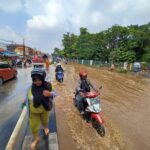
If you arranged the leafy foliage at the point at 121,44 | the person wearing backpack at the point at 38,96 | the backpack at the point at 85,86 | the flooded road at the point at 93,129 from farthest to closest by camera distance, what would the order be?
1. the leafy foliage at the point at 121,44
2. the backpack at the point at 85,86
3. the flooded road at the point at 93,129
4. the person wearing backpack at the point at 38,96

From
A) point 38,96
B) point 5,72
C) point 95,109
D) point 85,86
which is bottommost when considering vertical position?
point 5,72

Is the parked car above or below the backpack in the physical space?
below

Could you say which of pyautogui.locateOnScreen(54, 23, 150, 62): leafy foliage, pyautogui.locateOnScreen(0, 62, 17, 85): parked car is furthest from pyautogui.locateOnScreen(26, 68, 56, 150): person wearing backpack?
pyautogui.locateOnScreen(54, 23, 150, 62): leafy foliage

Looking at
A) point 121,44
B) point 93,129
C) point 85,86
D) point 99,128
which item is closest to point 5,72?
point 85,86

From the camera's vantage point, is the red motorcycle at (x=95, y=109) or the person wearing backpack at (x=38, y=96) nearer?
the person wearing backpack at (x=38, y=96)

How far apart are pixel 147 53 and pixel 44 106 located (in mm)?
51721

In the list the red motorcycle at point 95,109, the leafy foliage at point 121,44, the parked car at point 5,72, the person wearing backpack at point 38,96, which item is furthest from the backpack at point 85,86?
the leafy foliage at point 121,44

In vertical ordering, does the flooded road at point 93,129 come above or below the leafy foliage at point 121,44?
below

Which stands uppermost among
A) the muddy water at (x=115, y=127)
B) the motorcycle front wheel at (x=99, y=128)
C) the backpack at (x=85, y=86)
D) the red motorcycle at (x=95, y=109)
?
the backpack at (x=85, y=86)

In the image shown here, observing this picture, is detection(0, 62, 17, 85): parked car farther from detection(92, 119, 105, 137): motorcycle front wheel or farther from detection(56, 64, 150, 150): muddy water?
detection(92, 119, 105, 137): motorcycle front wheel

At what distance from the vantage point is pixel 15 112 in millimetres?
7906

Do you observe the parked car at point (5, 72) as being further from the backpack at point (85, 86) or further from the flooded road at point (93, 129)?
the backpack at point (85, 86)

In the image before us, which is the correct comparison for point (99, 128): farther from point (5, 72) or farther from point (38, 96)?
point (5, 72)

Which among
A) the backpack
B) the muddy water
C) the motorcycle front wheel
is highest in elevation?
the backpack
